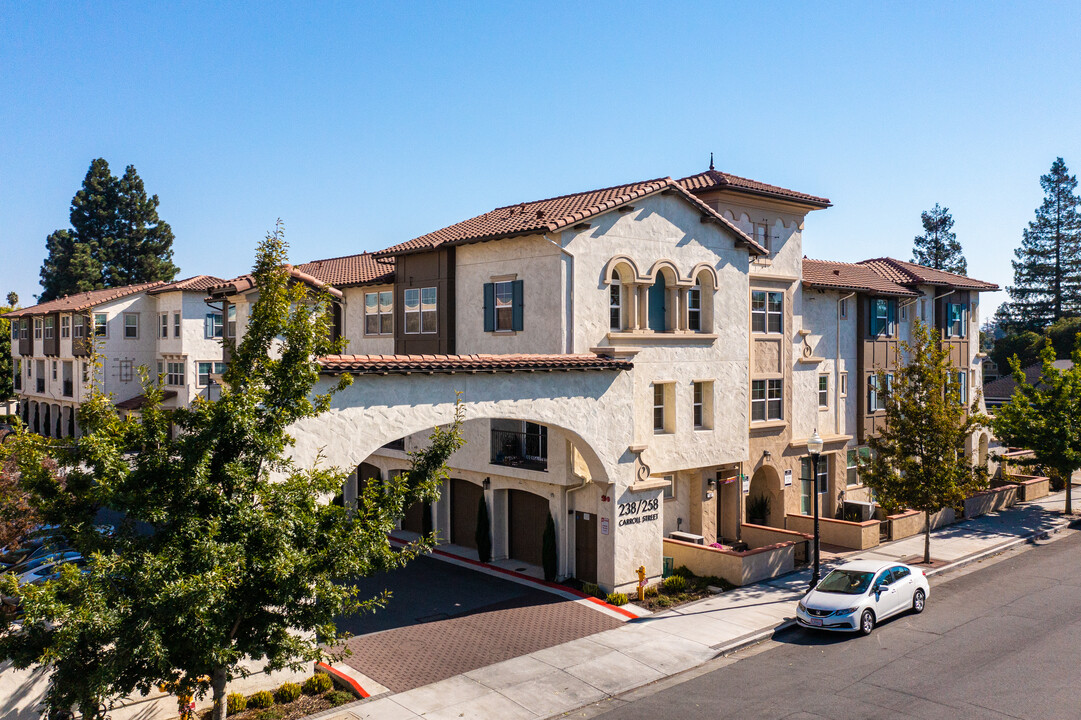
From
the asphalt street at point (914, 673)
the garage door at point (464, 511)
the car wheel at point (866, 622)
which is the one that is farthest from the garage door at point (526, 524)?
the car wheel at point (866, 622)

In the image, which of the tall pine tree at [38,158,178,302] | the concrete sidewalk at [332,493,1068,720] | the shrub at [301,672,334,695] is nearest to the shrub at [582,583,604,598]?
the concrete sidewalk at [332,493,1068,720]

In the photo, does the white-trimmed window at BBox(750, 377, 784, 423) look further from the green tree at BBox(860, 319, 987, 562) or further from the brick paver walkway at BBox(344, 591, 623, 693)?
the brick paver walkway at BBox(344, 591, 623, 693)

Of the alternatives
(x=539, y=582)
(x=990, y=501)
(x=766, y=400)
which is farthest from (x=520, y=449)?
(x=990, y=501)

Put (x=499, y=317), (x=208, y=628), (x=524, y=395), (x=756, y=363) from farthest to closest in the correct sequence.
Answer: (x=756, y=363)
(x=499, y=317)
(x=524, y=395)
(x=208, y=628)

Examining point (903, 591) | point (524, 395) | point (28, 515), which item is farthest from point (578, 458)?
point (28, 515)

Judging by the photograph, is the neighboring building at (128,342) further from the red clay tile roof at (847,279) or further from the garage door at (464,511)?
the red clay tile roof at (847,279)

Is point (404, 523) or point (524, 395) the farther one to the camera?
point (404, 523)

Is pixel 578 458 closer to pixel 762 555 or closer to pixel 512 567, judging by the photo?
pixel 512 567
